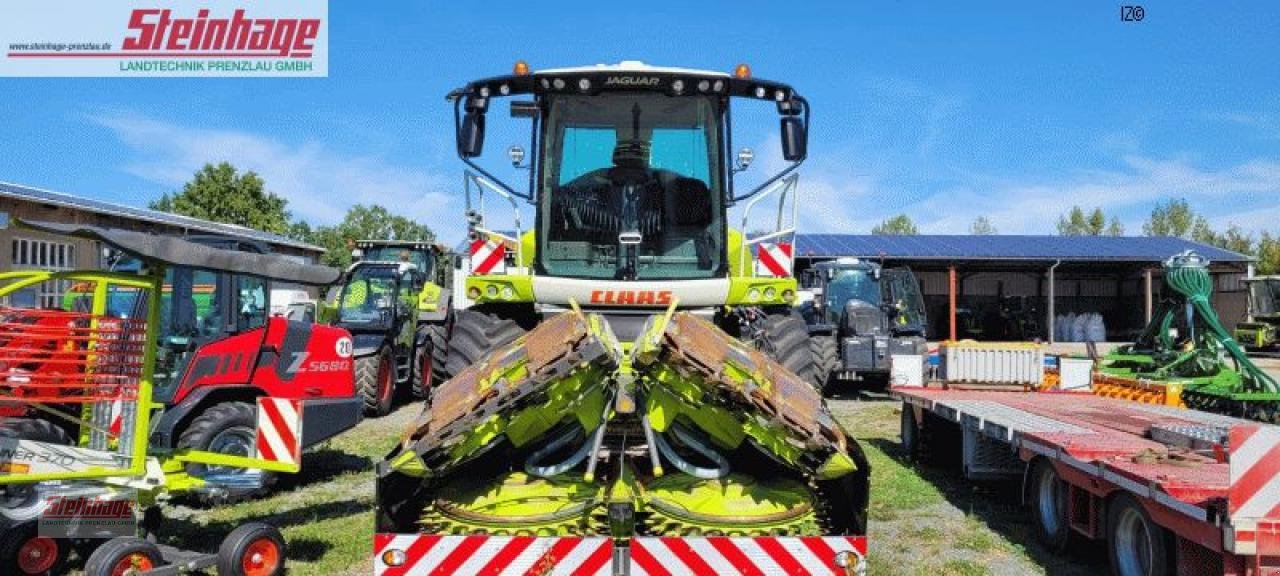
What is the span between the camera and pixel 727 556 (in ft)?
12.8

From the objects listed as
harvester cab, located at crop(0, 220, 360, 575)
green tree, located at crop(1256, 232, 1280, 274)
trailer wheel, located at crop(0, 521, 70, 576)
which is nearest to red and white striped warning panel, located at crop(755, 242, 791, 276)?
harvester cab, located at crop(0, 220, 360, 575)

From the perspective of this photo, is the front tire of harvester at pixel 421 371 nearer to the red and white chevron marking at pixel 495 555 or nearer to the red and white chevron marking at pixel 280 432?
the red and white chevron marking at pixel 280 432

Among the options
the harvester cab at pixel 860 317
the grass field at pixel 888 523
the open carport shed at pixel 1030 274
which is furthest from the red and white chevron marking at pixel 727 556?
the open carport shed at pixel 1030 274

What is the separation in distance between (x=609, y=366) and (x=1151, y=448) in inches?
143

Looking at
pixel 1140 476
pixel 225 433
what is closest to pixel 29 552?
pixel 225 433

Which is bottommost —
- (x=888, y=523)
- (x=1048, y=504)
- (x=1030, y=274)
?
(x=888, y=523)

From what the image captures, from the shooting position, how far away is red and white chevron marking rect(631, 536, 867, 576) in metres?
3.88

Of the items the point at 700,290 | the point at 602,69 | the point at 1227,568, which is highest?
the point at 602,69

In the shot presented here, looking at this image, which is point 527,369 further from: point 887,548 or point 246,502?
point 246,502

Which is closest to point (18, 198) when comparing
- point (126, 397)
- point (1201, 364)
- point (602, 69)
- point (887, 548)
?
point (126, 397)

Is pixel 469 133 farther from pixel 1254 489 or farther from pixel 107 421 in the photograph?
pixel 1254 489

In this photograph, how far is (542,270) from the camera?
6.16 meters

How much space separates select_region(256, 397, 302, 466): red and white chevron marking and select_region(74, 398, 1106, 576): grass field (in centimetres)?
66

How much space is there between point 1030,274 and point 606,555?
3557 cm
